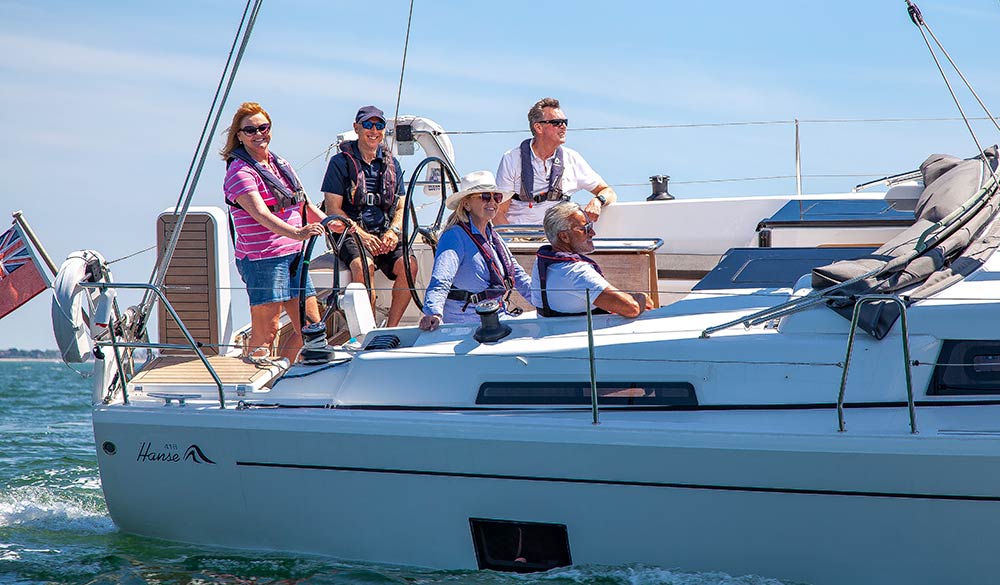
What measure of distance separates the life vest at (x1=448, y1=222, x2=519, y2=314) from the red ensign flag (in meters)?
1.99

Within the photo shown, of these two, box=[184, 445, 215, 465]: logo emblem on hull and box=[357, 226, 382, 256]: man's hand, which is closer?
box=[184, 445, 215, 465]: logo emblem on hull

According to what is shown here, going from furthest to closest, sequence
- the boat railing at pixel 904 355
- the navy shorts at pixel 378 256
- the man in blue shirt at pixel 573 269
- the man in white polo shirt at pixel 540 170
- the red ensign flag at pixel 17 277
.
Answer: the man in white polo shirt at pixel 540 170 → the navy shorts at pixel 378 256 → the red ensign flag at pixel 17 277 → the man in blue shirt at pixel 573 269 → the boat railing at pixel 904 355

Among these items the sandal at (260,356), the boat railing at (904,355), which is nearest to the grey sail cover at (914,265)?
the boat railing at (904,355)

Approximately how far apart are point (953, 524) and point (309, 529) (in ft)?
8.22

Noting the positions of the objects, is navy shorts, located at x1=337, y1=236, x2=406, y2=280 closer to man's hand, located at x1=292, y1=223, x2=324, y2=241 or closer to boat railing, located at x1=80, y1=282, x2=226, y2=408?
man's hand, located at x1=292, y1=223, x2=324, y2=241

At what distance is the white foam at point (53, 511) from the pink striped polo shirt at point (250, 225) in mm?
1570

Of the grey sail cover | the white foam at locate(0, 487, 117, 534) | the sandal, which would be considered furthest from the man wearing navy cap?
the grey sail cover

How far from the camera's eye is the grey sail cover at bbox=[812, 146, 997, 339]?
415 cm

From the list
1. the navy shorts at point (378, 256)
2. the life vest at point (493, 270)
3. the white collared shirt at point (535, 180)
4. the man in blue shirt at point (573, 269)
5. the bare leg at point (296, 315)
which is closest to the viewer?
the man in blue shirt at point (573, 269)

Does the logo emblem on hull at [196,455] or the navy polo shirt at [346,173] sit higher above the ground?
the navy polo shirt at [346,173]

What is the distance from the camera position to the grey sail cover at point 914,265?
415 cm

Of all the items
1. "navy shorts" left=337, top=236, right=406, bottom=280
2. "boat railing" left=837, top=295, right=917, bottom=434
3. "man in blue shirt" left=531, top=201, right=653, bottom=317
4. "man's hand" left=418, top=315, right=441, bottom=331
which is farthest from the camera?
"navy shorts" left=337, top=236, right=406, bottom=280

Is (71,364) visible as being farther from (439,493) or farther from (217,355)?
(439,493)

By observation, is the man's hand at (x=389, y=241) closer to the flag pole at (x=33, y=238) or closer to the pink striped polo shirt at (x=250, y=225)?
the pink striped polo shirt at (x=250, y=225)
